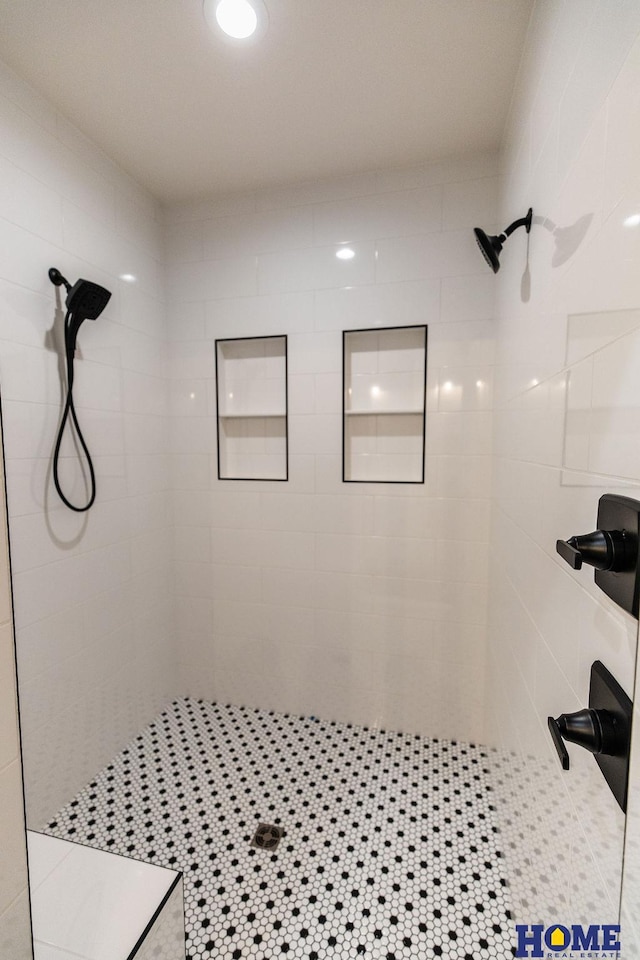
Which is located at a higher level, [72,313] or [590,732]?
[72,313]

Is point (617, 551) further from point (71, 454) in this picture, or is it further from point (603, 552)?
point (71, 454)

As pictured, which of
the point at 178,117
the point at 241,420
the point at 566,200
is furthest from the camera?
the point at 241,420

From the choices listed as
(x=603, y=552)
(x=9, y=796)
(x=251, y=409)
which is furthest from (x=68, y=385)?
(x=603, y=552)

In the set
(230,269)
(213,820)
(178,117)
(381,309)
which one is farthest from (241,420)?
(213,820)

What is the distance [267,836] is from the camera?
4.76 ft

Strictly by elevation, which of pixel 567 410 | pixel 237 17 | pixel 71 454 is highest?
pixel 237 17

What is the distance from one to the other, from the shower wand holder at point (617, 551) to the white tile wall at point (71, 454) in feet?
5.01

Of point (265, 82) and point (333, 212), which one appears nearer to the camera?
point (265, 82)

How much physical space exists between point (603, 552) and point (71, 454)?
1649 mm

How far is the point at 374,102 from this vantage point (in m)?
1.44

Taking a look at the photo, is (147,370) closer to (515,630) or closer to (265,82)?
(265,82)

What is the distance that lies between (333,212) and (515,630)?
1.78m

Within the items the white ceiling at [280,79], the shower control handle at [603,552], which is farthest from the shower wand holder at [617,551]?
the white ceiling at [280,79]

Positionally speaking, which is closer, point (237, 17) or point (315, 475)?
point (237, 17)
